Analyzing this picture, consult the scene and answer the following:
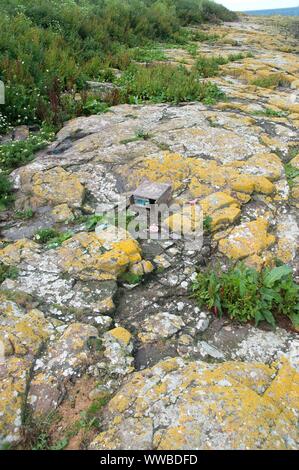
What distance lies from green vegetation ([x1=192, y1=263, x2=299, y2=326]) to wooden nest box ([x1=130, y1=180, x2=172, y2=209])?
139cm

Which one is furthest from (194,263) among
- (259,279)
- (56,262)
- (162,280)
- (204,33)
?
(204,33)

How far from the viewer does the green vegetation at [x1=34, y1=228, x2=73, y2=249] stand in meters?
4.12

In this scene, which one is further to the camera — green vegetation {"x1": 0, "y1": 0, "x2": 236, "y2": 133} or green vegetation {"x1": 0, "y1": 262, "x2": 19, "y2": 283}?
green vegetation {"x1": 0, "y1": 0, "x2": 236, "y2": 133}

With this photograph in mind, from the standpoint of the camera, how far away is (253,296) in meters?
3.43

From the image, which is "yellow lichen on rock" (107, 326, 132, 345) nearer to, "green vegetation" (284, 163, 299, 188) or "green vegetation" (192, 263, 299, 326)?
"green vegetation" (192, 263, 299, 326)

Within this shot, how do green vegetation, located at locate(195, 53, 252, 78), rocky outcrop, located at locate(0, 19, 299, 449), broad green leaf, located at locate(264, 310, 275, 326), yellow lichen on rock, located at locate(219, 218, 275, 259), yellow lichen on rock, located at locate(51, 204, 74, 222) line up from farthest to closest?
green vegetation, located at locate(195, 53, 252, 78)
yellow lichen on rock, located at locate(51, 204, 74, 222)
yellow lichen on rock, located at locate(219, 218, 275, 259)
broad green leaf, located at locate(264, 310, 275, 326)
rocky outcrop, located at locate(0, 19, 299, 449)

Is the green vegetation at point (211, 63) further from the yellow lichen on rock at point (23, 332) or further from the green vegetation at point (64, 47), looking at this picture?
the yellow lichen on rock at point (23, 332)

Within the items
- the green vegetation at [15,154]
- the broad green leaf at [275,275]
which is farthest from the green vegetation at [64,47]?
the broad green leaf at [275,275]

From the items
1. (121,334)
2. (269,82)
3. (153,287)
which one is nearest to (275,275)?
(153,287)

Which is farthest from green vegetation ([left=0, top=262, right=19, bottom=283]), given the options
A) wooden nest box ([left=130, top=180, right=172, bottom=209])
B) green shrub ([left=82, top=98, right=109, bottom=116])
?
green shrub ([left=82, top=98, right=109, bottom=116])

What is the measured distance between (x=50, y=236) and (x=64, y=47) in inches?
285

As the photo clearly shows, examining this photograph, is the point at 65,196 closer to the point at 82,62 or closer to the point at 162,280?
the point at 162,280

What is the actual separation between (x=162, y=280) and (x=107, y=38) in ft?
33.2
